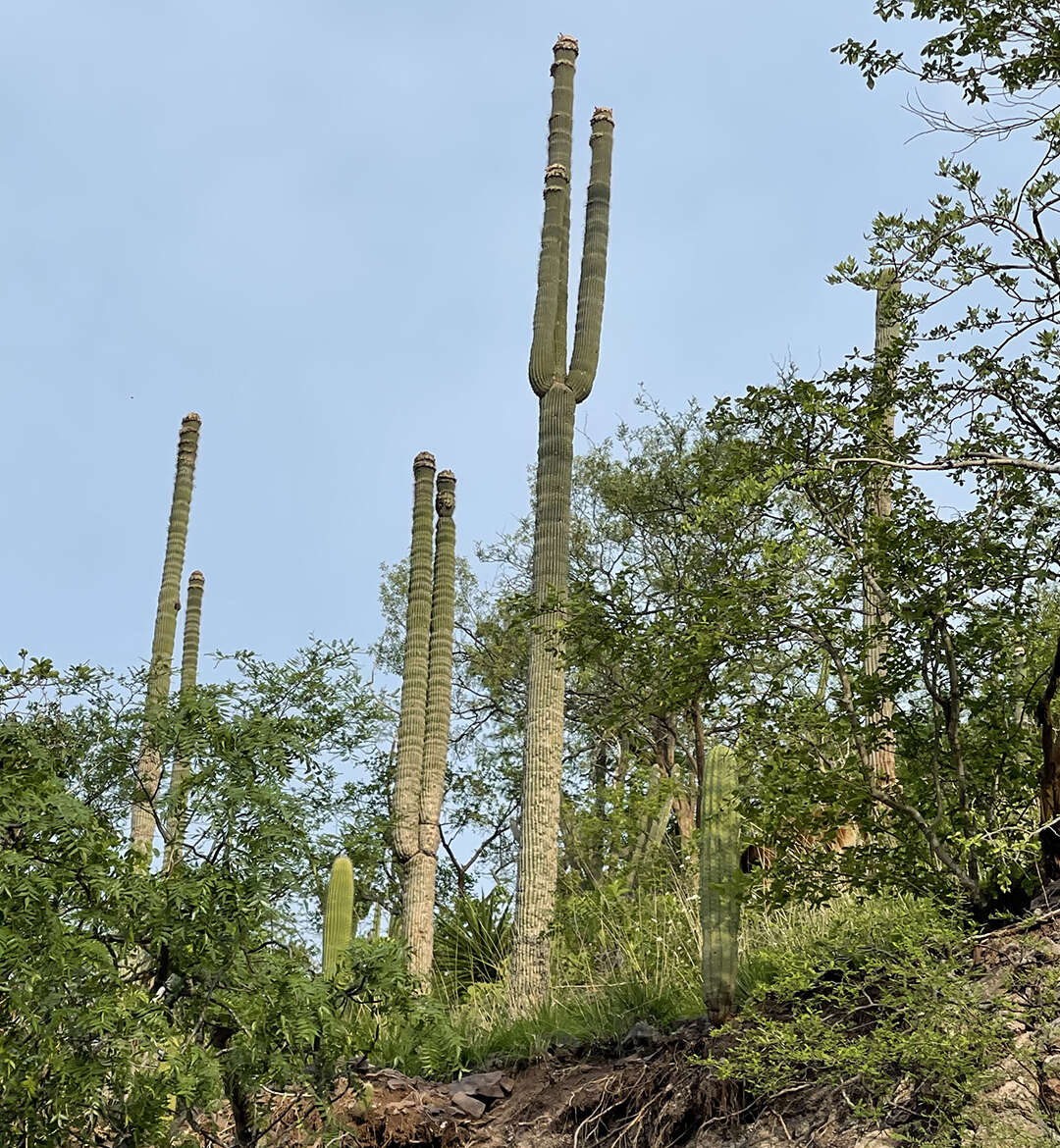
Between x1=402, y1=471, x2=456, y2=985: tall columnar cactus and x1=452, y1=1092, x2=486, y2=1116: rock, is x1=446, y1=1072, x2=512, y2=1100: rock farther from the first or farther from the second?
x1=402, y1=471, x2=456, y2=985: tall columnar cactus

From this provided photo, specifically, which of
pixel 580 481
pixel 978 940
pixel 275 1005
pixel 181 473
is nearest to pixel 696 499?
pixel 580 481

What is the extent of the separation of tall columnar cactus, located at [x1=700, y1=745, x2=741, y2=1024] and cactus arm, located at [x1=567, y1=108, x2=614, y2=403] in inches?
218

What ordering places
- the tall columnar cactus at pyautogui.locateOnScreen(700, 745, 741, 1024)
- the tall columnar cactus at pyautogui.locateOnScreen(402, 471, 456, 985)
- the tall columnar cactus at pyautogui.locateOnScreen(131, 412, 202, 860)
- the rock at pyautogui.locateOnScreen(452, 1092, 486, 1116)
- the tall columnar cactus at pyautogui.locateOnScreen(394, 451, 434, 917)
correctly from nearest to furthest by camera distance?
1. the tall columnar cactus at pyautogui.locateOnScreen(700, 745, 741, 1024)
2. the rock at pyautogui.locateOnScreen(452, 1092, 486, 1116)
3. the tall columnar cactus at pyautogui.locateOnScreen(402, 471, 456, 985)
4. the tall columnar cactus at pyautogui.locateOnScreen(394, 451, 434, 917)
5. the tall columnar cactus at pyautogui.locateOnScreen(131, 412, 202, 860)

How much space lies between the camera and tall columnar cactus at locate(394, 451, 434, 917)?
1312cm

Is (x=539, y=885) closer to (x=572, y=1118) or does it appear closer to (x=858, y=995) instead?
(x=572, y=1118)

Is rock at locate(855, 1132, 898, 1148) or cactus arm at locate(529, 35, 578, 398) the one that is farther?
cactus arm at locate(529, 35, 578, 398)

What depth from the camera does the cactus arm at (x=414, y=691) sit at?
43.1 ft

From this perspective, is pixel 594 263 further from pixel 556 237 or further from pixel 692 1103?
pixel 692 1103

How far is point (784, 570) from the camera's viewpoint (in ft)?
25.0

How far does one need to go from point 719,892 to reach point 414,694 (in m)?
6.31

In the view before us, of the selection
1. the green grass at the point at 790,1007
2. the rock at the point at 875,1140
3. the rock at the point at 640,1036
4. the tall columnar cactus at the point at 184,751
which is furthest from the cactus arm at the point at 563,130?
the rock at the point at 875,1140

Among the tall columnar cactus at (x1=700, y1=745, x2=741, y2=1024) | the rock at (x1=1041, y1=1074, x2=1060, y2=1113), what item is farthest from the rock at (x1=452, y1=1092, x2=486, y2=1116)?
the rock at (x1=1041, y1=1074, x2=1060, y2=1113)

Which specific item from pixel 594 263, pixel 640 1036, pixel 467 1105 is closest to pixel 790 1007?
pixel 640 1036

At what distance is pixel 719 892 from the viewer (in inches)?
304
